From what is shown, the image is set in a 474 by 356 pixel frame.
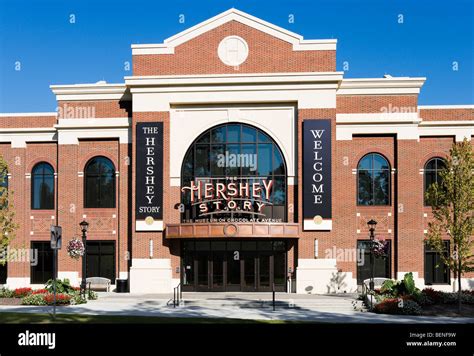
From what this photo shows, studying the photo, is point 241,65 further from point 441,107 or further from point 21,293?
point 21,293

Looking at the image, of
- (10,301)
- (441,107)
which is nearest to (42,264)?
(10,301)

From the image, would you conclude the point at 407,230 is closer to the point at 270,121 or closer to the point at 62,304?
the point at 270,121

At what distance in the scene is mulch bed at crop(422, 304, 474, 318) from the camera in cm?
2398

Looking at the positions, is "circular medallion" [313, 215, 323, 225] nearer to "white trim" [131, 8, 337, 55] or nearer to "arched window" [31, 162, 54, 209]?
"white trim" [131, 8, 337, 55]

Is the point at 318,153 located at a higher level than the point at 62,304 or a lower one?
higher

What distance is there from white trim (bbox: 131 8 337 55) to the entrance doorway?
1178 cm

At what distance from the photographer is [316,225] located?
32.7m

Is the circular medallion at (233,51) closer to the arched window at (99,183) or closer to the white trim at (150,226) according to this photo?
the arched window at (99,183)

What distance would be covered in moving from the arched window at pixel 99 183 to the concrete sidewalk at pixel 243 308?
21.9 ft

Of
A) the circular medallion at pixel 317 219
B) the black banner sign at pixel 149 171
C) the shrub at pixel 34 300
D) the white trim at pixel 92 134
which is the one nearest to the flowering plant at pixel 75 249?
the shrub at pixel 34 300

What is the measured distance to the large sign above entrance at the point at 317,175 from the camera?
32.8 m

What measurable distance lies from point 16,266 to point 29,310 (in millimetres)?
12416

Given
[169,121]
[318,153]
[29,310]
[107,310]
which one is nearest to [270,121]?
[318,153]

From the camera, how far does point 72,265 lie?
3516cm
